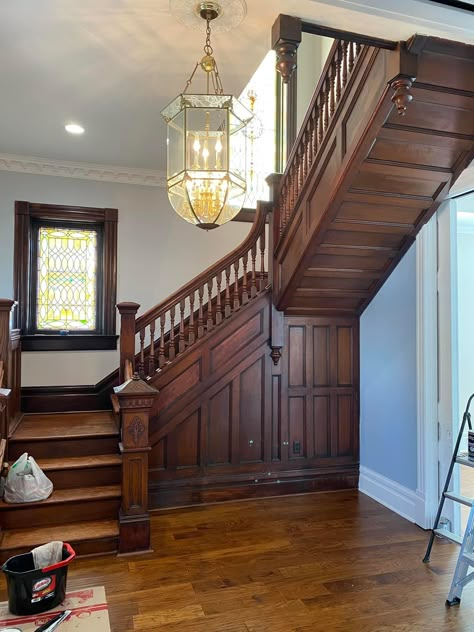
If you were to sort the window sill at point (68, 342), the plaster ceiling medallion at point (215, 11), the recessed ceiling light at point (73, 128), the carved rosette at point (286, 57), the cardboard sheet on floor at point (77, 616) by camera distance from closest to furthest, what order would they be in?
1. the carved rosette at point (286, 57)
2. the cardboard sheet on floor at point (77, 616)
3. the plaster ceiling medallion at point (215, 11)
4. the recessed ceiling light at point (73, 128)
5. the window sill at point (68, 342)

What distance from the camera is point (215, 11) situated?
8.54 feet

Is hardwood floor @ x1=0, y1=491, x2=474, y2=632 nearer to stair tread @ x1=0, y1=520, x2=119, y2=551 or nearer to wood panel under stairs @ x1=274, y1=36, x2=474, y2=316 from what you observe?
stair tread @ x1=0, y1=520, x2=119, y2=551

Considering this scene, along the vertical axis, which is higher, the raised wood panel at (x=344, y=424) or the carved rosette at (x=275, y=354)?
the carved rosette at (x=275, y=354)

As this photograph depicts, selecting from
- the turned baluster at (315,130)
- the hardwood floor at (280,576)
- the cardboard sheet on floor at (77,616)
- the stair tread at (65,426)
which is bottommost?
the hardwood floor at (280,576)

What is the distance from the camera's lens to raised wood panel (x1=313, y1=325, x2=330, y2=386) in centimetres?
425

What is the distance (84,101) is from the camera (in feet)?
13.0

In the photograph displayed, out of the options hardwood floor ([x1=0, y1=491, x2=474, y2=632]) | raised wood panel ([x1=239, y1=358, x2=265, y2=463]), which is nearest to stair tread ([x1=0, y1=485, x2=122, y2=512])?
hardwood floor ([x1=0, y1=491, x2=474, y2=632])

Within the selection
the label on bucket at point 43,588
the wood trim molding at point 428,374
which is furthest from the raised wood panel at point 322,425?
the label on bucket at point 43,588

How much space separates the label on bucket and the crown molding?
4.63 metres

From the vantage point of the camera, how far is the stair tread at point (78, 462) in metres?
3.30

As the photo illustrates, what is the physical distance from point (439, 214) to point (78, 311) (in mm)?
4226

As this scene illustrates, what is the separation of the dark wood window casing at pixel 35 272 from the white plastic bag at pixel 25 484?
7.93ft

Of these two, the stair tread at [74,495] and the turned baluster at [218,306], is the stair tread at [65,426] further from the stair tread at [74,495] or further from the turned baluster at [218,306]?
the turned baluster at [218,306]

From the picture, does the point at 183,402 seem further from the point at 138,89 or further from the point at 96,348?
the point at 138,89
